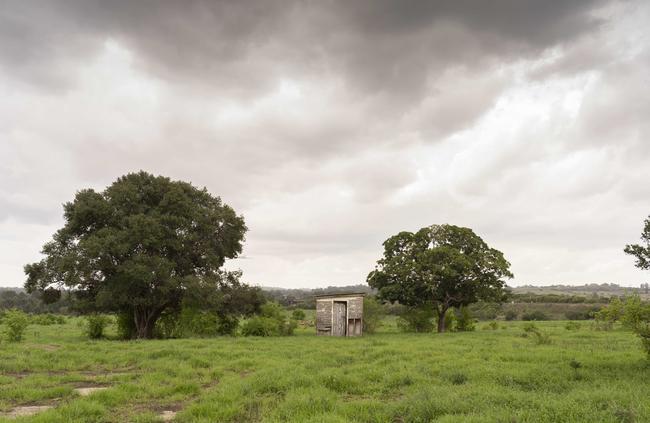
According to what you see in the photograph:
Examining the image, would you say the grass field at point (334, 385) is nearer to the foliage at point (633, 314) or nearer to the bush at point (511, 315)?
the foliage at point (633, 314)

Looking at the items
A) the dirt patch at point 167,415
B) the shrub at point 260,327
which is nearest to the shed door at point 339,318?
the shrub at point 260,327

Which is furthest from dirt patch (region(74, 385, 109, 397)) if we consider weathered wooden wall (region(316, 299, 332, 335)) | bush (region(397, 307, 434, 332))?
bush (region(397, 307, 434, 332))

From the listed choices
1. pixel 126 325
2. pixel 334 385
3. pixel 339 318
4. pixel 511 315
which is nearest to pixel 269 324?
pixel 339 318

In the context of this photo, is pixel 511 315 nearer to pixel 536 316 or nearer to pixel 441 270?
pixel 536 316

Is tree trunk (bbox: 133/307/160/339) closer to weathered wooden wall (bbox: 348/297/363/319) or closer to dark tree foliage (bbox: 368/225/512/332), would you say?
weathered wooden wall (bbox: 348/297/363/319)

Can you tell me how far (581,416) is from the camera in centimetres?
935

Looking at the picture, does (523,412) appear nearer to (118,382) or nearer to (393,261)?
(118,382)

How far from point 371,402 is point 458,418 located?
2.65 m

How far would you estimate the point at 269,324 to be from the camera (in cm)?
3666

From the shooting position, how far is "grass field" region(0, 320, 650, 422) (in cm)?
1028

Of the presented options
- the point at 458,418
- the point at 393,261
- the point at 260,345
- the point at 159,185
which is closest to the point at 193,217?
the point at 159,185

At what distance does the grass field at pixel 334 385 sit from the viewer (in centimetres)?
1028

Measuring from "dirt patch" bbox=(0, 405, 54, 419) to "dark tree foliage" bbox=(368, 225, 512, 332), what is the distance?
29.2 m

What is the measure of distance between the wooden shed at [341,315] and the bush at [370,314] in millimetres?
1219
